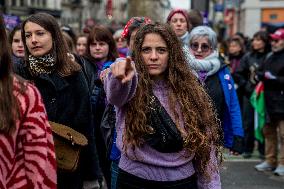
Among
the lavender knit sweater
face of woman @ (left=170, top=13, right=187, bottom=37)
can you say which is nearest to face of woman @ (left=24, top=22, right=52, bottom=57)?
the lavender knit sweater

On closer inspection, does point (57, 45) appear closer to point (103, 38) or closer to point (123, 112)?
point (123, 112)

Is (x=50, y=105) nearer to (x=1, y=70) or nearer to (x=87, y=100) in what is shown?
(x=87, y=100)

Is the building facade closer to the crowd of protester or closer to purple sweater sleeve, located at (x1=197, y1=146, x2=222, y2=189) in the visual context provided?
the crowd of protester

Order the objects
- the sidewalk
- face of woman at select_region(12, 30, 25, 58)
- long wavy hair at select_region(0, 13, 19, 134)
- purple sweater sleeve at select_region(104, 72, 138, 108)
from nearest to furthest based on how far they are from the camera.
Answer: long wavy hair at select_region(0, 13, 19, 134) → purple sweater sleeve at select_region(104, 72, 138, 108) → face of woman at select_region(12, 30, 25, 58) → the sidewalk

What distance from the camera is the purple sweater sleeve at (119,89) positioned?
3.13 m

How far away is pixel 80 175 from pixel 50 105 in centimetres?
57

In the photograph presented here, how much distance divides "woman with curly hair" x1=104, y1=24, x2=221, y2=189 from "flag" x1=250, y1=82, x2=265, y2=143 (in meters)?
5.23

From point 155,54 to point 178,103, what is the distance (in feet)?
1.00

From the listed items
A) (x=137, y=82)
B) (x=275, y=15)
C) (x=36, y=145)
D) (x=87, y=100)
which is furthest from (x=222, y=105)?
(x=275, y=15)

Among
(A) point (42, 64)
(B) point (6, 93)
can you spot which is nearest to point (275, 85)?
(A) point (42, 64)

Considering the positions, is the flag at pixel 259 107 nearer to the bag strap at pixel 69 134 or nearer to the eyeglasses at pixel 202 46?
the eyeglasses at pixel 202 46

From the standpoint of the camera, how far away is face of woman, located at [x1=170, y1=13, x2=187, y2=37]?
6.41 m

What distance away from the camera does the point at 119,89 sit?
10.3ft

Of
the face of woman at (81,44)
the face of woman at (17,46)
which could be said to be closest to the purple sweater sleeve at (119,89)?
the face of woman at (17,46)
